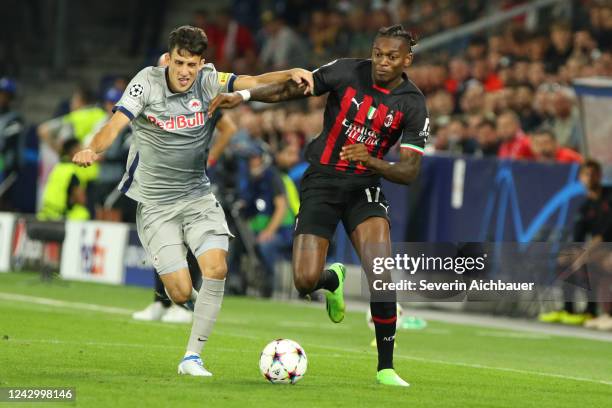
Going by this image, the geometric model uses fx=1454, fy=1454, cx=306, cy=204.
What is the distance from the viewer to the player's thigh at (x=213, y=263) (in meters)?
10.3

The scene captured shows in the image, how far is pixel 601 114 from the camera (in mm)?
17516

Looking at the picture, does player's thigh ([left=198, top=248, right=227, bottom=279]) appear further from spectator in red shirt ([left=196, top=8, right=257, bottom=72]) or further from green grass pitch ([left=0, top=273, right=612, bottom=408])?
spectator in red shirt ([left=196, top=8, right=257, bottom=72])

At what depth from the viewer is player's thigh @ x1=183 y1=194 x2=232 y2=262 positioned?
10508 millimetres

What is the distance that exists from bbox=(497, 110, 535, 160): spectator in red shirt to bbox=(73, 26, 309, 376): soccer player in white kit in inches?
330

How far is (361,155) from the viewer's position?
395 inches

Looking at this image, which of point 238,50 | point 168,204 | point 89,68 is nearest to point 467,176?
point 168,204

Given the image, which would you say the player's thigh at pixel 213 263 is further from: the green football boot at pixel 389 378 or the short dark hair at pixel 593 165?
the short dark hair at pixel 593 165

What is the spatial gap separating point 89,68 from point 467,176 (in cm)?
1522

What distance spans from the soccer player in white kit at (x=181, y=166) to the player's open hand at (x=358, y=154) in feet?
2.10

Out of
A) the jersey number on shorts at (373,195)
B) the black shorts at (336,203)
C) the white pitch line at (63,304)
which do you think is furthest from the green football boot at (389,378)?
the white pitch line at (63,304)

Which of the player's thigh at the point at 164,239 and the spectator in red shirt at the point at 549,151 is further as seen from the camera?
the spectator in red shirt at the point at 549,151

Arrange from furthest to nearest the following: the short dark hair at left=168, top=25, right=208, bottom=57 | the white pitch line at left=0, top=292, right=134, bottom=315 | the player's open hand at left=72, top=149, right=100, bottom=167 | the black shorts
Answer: the white pitch line at left=0, top=292, right=134, bottom=315, the black shorts, the short dark hair at left=168, top=25, right=208, bottom=57, the player's open hand at left=72, top=149, right=100, bottom=167

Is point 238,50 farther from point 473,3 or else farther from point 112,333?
point 112,333

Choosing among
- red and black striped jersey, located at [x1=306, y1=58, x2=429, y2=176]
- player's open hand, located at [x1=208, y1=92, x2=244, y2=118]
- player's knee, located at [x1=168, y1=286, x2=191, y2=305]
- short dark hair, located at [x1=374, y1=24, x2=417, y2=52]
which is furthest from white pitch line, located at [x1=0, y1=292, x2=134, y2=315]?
short dark hair, located at [x1=374, y1=24, x2=417, y2=52]
